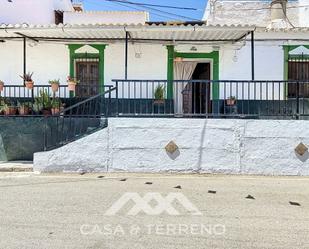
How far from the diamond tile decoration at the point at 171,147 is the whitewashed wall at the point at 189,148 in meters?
0.07

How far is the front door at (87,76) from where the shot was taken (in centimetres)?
1289

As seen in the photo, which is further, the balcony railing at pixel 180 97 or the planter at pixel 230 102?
the balcony railing at pixel 180 97

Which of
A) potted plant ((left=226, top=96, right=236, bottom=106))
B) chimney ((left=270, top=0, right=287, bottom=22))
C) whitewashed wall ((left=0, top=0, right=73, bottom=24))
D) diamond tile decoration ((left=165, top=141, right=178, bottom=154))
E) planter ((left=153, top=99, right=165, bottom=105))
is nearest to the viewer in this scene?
diamond tile decoration ((left=165, top=141, right=178, bottom=154))

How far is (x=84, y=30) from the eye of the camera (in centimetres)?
1094

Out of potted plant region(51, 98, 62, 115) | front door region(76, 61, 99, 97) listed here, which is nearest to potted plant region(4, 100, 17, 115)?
potted plant region(51, 98, 62, 115)

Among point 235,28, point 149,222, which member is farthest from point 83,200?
point 235,28

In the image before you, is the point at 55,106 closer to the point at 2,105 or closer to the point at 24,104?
the point at 24,104

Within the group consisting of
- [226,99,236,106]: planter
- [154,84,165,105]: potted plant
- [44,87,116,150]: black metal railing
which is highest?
[154,84,165,105]: potted plant

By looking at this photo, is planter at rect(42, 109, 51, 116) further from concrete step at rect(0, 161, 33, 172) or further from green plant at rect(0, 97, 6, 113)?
concrete step at rect(0, 161, 33, 172)

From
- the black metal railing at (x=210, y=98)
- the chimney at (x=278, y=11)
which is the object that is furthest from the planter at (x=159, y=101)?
the chimney at (x=278, y=11)

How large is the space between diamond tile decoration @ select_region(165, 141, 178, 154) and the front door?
4.04 m

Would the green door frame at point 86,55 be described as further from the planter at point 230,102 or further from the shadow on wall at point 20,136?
the planter at point 230,102

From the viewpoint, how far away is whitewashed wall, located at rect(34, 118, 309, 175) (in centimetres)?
971

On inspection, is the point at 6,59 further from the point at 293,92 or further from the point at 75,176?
the point at 293,92
